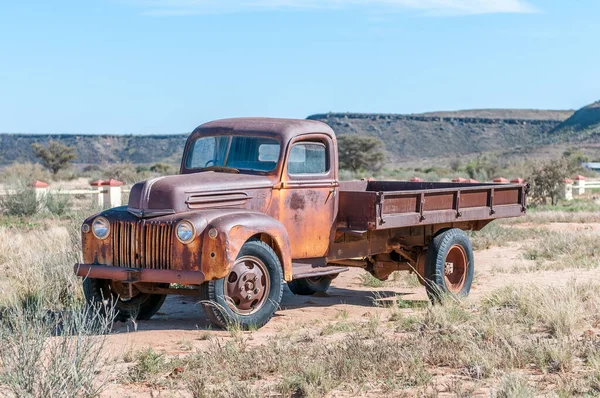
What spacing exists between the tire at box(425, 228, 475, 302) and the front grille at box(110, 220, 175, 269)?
10.6ft

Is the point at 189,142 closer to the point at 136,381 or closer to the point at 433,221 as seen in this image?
the point at 433,221

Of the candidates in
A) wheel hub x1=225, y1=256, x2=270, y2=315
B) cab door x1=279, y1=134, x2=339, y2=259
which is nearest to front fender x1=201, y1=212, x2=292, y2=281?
wheel hub x1=225, y1=256, x2=270, y2=315

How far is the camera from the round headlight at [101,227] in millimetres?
8703

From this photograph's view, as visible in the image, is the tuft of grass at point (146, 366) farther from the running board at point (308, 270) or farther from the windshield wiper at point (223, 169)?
the windshield wiper at point (223, 169)

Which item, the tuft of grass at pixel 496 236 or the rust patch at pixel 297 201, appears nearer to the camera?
the rust patch at pixel 297 201

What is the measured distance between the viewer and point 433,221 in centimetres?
1019

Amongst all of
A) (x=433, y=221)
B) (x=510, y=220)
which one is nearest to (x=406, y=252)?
(x=433, y=221)

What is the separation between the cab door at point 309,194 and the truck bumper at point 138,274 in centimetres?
143

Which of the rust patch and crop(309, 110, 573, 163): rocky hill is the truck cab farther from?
crop(309, 110, 573, 163): rocky hill

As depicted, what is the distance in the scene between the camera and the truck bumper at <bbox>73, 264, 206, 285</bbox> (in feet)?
26.6

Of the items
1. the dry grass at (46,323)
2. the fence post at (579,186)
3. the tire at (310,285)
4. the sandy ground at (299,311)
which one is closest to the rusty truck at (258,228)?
the sandy ground at (299,311)

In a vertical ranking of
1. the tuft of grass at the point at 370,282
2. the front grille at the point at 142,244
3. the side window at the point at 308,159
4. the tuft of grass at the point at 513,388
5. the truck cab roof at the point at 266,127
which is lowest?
the tuft of grass at the point at 370,282

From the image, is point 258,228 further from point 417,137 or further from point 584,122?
point 584,122

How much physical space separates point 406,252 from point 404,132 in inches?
3429
